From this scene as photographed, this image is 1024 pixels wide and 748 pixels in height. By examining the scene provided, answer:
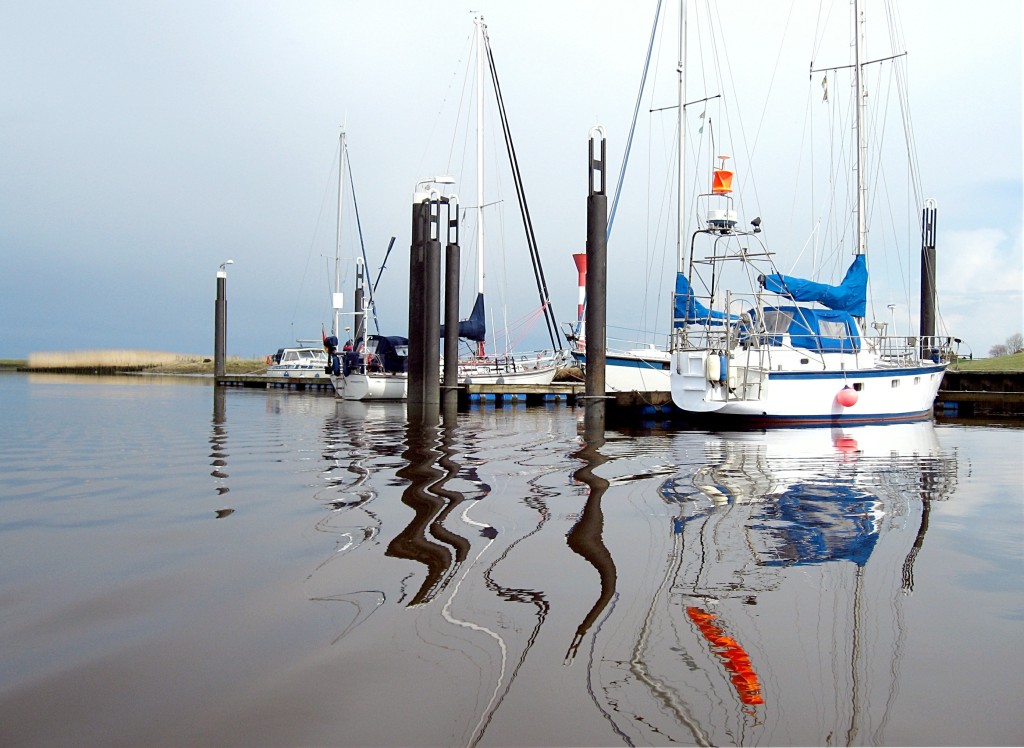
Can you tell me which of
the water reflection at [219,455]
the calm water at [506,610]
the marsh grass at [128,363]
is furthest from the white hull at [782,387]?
the marsh grass at [128,363]

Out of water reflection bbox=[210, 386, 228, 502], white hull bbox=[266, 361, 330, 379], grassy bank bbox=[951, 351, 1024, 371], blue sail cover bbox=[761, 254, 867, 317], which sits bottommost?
water reflection bbox=[210, 386, 228, 502]

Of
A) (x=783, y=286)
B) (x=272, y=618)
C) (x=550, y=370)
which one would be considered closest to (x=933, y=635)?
(x=272, y=618)

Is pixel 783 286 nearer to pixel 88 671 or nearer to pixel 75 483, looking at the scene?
pixel 75 483

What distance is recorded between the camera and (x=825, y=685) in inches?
135

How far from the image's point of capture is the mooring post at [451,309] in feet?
77.5

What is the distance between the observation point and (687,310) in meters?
21.5

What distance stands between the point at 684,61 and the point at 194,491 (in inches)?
897

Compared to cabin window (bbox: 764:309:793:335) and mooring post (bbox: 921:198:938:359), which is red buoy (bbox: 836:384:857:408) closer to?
cabin window (bbox: 764:309:793:335)

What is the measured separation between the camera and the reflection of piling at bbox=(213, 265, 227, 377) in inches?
1999

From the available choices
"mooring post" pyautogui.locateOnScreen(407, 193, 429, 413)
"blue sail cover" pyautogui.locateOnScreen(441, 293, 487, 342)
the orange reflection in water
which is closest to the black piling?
"mooring post" pyautogui.locateOnScreen(407, 193, 429, 413)

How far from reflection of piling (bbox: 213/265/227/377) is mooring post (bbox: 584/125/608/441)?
126 ft

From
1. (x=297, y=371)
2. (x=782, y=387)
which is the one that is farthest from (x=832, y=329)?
(x=297, y=371)

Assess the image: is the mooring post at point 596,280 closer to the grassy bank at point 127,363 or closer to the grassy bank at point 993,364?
the grassy bank at point 993,364

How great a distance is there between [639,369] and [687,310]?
5.12 metres
